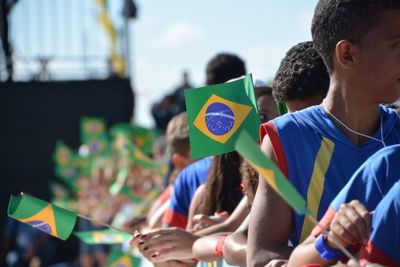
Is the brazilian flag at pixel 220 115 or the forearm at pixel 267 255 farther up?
the brazilian flag at pixel 220 115

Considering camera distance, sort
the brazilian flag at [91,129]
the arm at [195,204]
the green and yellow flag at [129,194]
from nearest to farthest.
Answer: the arm at [195,204] → the green and yellow flag at [129,194] → the brazilian flag at [91,129]

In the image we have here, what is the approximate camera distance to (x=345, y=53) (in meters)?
2.99

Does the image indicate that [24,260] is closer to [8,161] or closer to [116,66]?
[8,161]

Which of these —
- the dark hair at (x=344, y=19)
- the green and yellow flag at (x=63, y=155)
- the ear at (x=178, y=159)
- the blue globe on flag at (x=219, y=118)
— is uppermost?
the dark hair at (x=344, y=19)

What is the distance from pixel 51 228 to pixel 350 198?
1654 millimetres

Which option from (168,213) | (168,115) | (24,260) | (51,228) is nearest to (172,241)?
(51,228)

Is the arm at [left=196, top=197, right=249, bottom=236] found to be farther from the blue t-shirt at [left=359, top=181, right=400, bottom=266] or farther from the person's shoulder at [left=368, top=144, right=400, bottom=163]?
the blue t-shirt at [left=359, top=181, right=400, bottom=266]

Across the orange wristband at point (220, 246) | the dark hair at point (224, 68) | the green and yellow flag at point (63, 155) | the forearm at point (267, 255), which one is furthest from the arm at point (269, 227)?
the green and yellow flag at point (63, 155)

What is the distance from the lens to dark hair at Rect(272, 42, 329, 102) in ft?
11.6

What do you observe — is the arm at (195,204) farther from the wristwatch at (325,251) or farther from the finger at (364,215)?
the finger at (364,215)

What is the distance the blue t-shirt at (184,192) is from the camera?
17.4 ft

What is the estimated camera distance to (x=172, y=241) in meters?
4.09

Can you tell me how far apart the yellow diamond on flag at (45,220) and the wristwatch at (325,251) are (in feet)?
5.24

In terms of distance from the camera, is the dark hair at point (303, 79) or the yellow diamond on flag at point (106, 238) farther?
the yellow diamond on flag at point (106, 238)
